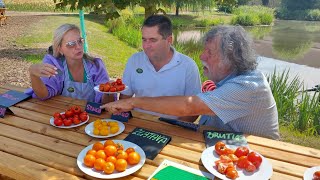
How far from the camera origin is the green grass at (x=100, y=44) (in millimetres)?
8281

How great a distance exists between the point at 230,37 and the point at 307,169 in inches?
39.0

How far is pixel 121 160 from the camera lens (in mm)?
1608

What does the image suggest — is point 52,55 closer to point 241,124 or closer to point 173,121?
point 173,121

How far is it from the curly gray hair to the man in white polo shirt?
0.72 m

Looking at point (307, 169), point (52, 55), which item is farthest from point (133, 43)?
point (307, 169)

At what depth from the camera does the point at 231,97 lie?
2027 millimetres

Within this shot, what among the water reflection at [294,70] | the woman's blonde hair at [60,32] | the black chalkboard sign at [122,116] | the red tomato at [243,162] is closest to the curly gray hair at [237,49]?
the red tomato at [243,162]

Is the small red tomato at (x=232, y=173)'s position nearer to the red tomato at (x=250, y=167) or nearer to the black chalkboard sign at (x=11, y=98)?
the red tomato at (x=250, y=167)

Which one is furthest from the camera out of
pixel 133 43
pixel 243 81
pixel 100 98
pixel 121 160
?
pixel 133 43

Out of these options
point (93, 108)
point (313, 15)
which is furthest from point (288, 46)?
point (313, 15)

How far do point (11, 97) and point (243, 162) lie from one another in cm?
215

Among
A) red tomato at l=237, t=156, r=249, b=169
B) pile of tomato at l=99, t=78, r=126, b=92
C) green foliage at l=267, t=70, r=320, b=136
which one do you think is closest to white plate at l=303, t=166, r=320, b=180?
red tomato at l=237, t=156, r=249, b=169

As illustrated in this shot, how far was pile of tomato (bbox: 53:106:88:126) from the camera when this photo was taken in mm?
2152

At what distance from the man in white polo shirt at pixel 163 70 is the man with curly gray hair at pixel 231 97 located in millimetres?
600
